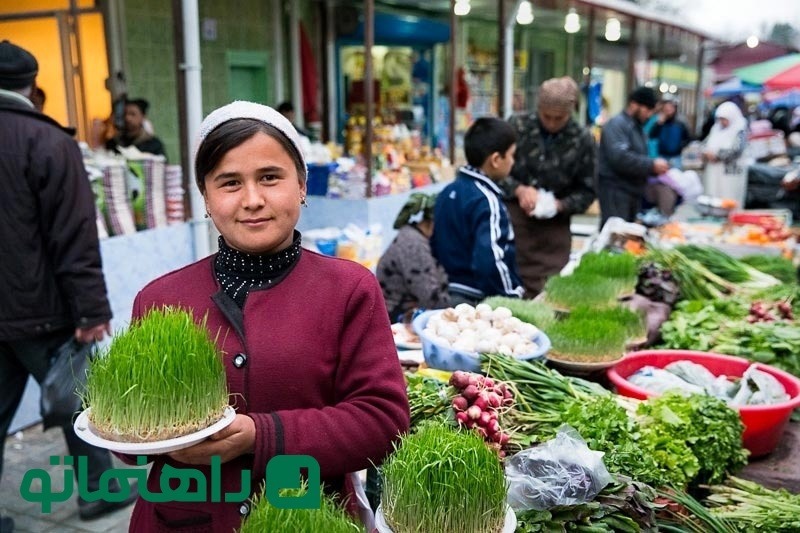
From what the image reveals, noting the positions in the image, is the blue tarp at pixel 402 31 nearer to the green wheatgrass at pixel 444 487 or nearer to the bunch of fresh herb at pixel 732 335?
the bunch of fresh herb at pixel 732 335

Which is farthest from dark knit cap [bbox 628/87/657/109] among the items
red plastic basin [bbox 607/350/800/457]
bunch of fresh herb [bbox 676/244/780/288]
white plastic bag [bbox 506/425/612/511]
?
white plastic bag [bbox 506/425/612/511]

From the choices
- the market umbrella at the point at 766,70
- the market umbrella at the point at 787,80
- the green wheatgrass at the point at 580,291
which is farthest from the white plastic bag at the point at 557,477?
the market umbrella at the point at 766,70

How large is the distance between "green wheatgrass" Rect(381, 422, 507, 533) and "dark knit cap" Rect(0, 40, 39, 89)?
8.79 feet

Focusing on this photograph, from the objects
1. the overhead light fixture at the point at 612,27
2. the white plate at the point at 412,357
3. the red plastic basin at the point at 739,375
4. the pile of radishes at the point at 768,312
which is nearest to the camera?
the red plastic basin at the point at 739,375

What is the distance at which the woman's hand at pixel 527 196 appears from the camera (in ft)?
16.4

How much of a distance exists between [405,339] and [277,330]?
6.30 ft

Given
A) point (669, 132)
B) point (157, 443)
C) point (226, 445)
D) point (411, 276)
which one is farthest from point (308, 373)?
point (669, 132)

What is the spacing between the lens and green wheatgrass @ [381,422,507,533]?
1532 mm

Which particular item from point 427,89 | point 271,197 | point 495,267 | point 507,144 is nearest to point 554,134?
point 507,144

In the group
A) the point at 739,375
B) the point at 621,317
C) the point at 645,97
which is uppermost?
the point at 645,97

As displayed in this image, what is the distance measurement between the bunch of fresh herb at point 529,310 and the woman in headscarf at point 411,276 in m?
0.44

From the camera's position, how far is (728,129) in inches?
479

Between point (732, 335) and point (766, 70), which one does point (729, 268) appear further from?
point (766, 70)

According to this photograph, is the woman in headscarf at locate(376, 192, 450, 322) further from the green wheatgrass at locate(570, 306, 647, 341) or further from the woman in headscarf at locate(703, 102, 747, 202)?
the woman in headscarf at locate(703, 102, 747, 202)
